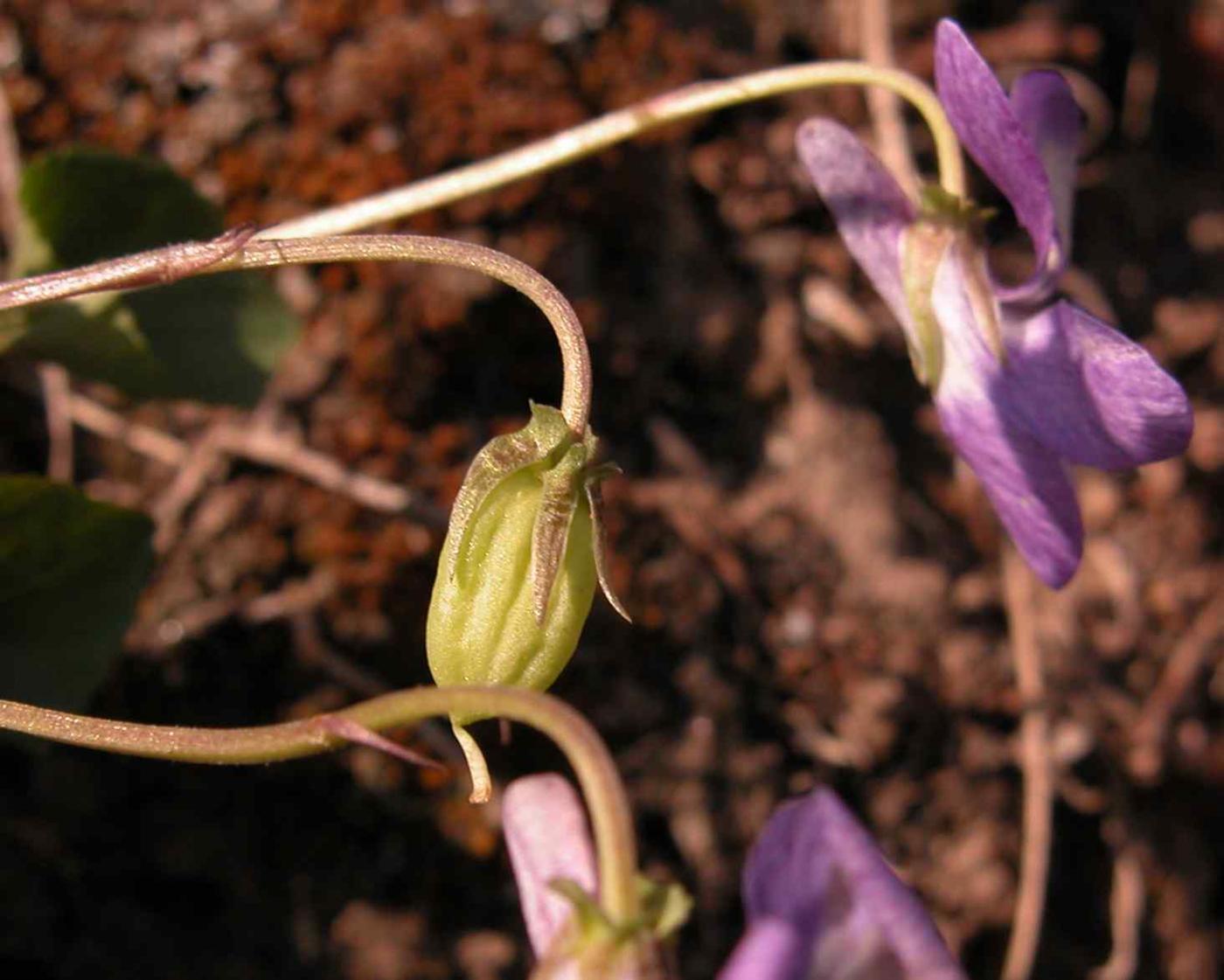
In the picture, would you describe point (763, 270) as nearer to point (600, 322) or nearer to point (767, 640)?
point (600, 322)

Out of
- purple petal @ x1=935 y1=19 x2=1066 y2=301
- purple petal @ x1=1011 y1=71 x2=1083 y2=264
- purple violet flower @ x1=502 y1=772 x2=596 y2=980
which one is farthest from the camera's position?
purple petal @ x1=1011 y1=71 x2=1083 y2=264

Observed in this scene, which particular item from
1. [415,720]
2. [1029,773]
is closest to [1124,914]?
[1029,773]

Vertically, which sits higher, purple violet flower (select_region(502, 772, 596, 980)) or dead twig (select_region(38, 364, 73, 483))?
purple violet flower (select_region(502, 772, 596, 980))

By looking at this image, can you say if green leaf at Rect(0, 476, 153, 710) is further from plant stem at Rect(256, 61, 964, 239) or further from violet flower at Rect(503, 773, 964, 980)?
violet flower at Rect(503, 773, 964, 980)

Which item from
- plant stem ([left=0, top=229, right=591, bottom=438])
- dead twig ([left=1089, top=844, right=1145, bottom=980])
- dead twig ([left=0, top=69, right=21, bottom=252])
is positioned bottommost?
dead twig ([left=1089, top=844, right=1145, bottom=980])

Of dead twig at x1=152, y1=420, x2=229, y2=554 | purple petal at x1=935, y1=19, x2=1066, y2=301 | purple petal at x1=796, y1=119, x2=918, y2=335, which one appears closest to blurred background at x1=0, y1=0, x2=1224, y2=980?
dead twig at x1=152, y1=420, x2=229, y2=554

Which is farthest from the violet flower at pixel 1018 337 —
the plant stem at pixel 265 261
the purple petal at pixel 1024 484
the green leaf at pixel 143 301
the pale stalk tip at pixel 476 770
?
the green leaf at pixel 143 301

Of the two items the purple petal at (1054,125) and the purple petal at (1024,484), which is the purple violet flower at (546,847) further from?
the purple petal at (1054,125)
